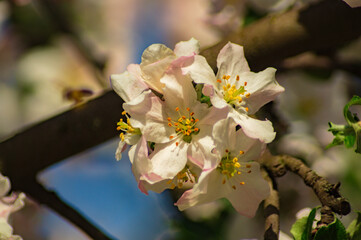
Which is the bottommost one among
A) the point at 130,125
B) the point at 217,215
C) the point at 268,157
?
the point at 217,215

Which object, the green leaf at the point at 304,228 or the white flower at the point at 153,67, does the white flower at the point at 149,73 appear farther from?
the green leaf at the point at 304,228

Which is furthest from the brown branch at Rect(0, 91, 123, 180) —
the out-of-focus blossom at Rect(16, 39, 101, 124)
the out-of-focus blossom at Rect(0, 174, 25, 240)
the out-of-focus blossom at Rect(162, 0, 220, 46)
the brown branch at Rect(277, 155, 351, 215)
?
the out-of-focus blossom at Rect(162, 0, 220, 46)

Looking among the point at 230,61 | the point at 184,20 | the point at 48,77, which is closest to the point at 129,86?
the point at 230,61

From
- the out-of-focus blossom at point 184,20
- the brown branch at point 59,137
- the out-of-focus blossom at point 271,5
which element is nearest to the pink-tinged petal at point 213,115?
the brown branch at point 59,137

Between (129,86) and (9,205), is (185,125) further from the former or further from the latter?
(9,205)

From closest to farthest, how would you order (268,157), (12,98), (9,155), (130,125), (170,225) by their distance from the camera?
(130,125), (268,157), (9,155), (170,225), (12,98)

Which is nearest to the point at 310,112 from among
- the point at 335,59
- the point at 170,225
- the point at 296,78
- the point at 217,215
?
the point at 296,78

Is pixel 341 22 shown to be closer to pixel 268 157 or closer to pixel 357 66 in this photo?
pixel 268 157

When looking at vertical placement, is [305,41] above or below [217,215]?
above
